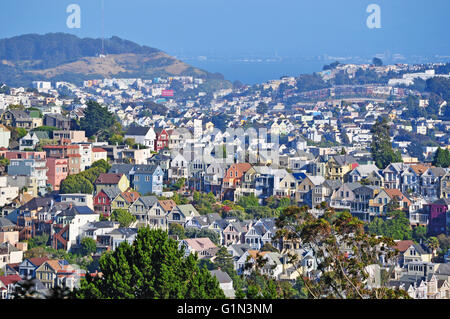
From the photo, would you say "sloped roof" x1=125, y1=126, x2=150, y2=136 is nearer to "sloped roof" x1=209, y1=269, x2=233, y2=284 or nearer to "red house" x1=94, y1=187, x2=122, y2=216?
"red house" x1=94, y1=187, x2=122, y2=216

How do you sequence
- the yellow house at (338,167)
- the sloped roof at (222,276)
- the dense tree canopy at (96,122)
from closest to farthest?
the sloped roof at (222,276), the yellow house at (338,167), the dense tree canopy at (96,122)

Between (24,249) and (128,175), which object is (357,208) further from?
(24,249)

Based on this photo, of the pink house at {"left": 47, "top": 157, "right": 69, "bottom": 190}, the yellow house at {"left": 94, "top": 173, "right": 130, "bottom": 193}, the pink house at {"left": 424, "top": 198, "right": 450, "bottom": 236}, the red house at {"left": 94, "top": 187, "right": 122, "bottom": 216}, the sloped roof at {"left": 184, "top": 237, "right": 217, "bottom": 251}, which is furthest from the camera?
the pink house at {"left": 47, "top": 157, "right": 69, "bottom": 190}

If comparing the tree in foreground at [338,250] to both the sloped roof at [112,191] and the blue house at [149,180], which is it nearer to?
the sloped roof at [112,191]

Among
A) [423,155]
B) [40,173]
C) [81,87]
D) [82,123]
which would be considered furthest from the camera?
[81,87]

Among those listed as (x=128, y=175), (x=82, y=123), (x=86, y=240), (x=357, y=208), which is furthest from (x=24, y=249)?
(x=82, y=123)

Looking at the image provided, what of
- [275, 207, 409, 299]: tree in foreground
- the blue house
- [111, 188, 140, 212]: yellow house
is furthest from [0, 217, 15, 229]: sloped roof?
[275, 207, 409, 299]: tree in foreground

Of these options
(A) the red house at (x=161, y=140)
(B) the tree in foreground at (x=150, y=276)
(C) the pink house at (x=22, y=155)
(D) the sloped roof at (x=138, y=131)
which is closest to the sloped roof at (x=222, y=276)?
(B) the tree in foreground at (x=150, y=276)
